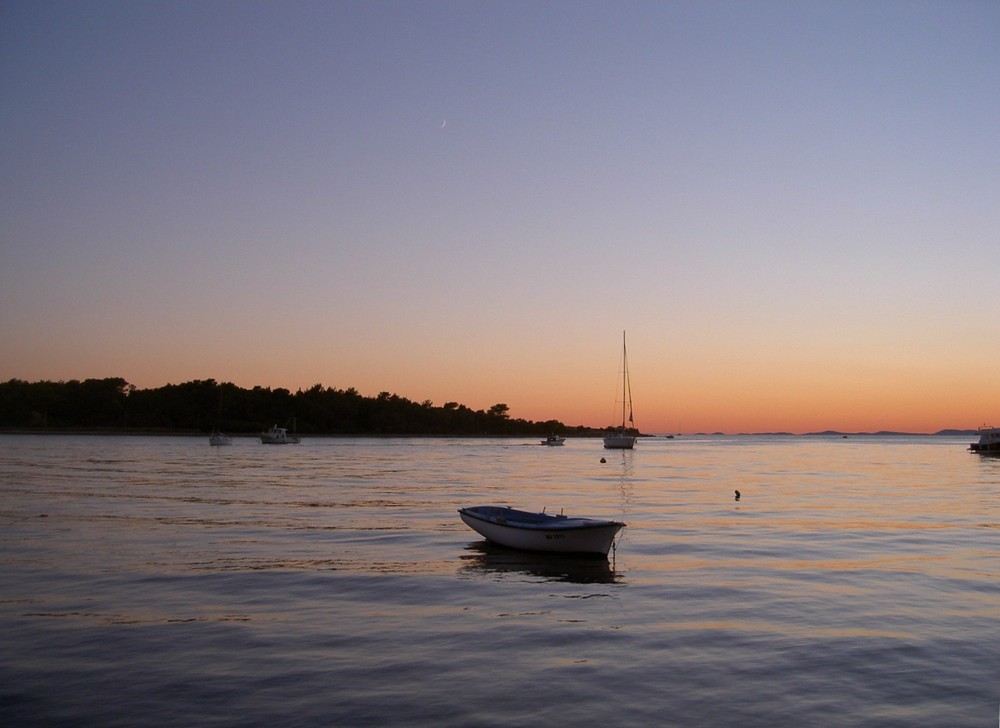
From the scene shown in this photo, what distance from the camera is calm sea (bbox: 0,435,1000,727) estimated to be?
44.5 ft

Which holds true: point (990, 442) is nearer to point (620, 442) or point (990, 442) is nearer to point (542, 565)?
point (620, 442)

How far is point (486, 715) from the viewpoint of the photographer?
1308 centimetres

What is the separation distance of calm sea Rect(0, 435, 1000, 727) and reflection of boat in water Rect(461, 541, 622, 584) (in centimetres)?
16

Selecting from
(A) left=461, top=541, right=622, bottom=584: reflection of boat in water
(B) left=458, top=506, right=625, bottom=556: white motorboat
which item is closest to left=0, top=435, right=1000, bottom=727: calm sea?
(A) left=461, top=541, right=622, bottom=584: reflection of boat in water

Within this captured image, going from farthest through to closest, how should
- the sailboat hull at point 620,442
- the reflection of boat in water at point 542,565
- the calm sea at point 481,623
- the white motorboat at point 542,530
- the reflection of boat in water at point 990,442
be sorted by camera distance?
the sailboat hull at point 620,442 < the reflection of boat in water at point 990,442 < the white motorboat at point 542,530 < the reflection of boat in water at point 542,565 < the calm sea at point 481,623

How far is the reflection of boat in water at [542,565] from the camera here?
25.6 meters

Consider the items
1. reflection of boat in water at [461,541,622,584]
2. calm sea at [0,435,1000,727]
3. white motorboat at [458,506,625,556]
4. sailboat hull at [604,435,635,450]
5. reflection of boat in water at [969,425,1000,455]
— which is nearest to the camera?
calm sea at [0,435,1000,727]

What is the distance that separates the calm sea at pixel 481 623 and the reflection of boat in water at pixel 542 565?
0.16m

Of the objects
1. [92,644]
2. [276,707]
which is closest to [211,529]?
[92,644]

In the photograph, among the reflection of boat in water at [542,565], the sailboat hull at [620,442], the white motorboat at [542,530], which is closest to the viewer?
the reflection of boat in water at [542,565]

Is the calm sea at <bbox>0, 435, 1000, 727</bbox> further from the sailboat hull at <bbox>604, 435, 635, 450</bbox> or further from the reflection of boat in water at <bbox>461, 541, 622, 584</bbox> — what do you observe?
the sailboat hull at <bbox>604, 435, 635, 450</bbox>

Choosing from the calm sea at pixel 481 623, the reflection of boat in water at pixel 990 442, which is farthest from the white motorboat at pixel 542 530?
the reflection of boat in water at pixel 990 442

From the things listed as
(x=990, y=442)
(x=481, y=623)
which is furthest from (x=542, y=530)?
(x=990, y=442)

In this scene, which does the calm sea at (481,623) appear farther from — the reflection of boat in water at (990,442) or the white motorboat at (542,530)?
the reflection of boat in water at (990,442)
